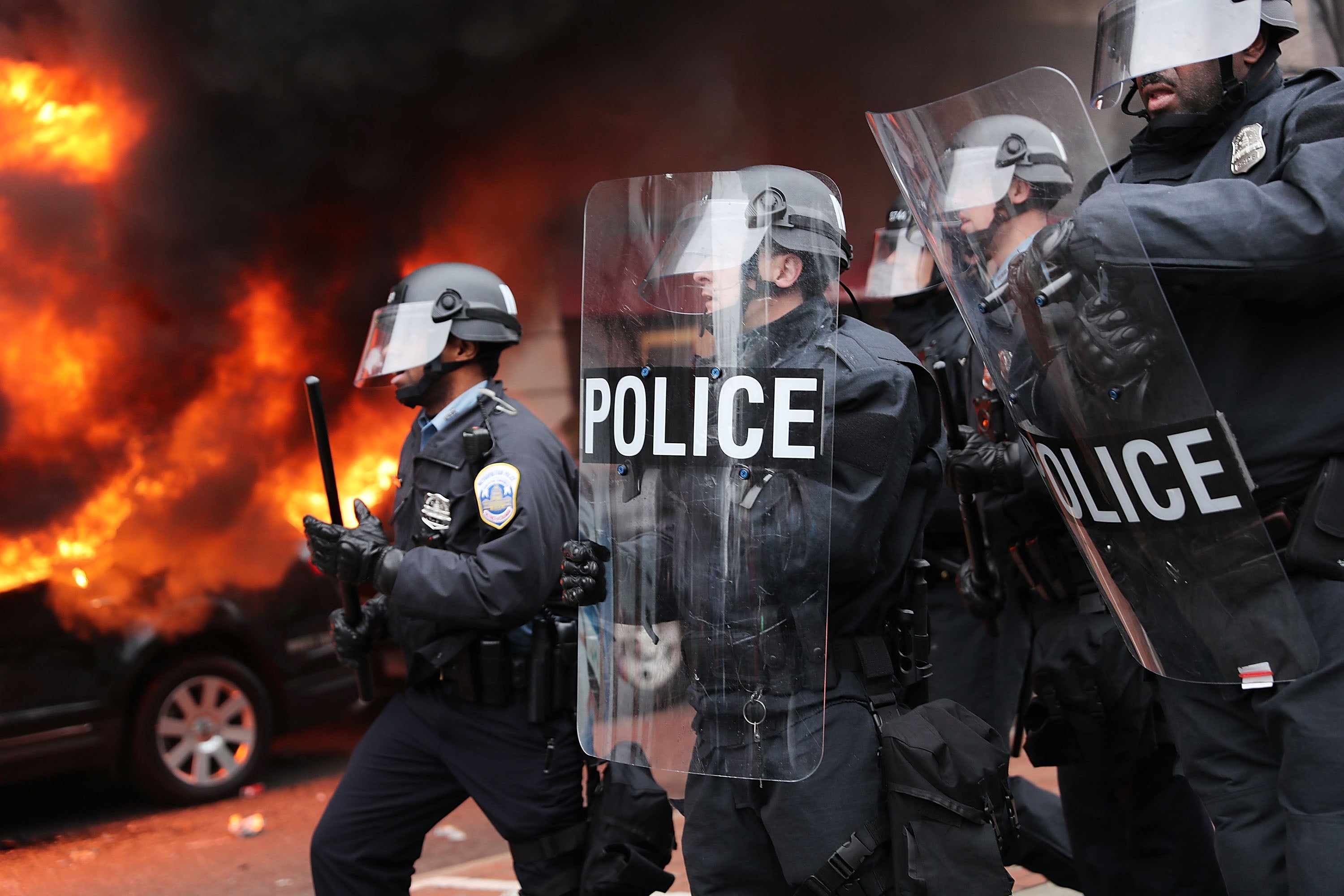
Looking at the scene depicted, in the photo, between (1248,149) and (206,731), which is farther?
(206,731)

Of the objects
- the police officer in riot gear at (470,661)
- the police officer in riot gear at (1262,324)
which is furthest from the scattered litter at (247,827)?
the police officer in riot gear at (1262,324)

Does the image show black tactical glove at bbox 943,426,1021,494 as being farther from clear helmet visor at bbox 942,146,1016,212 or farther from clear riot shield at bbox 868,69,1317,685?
clear helmet visor at bbox 942,146,1016,212

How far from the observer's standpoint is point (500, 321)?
363 cm

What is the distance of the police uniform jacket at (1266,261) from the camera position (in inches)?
75.0

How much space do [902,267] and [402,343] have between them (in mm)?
1969

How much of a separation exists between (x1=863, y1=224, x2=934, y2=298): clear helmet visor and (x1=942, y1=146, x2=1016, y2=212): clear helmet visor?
A: 2.13 metres

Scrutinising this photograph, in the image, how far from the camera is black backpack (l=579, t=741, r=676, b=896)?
3.04 metres

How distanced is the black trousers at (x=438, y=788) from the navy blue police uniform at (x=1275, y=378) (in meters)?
1.61

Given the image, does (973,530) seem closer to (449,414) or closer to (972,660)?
(972,660)

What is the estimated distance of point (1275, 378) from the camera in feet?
6.73

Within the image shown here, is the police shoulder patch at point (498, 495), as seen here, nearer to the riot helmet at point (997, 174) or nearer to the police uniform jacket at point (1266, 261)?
the riot helmet at point (997, 174)

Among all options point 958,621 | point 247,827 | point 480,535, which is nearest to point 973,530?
point 958,621

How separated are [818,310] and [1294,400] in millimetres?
832

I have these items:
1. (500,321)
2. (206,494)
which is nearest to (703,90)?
(206,494)
